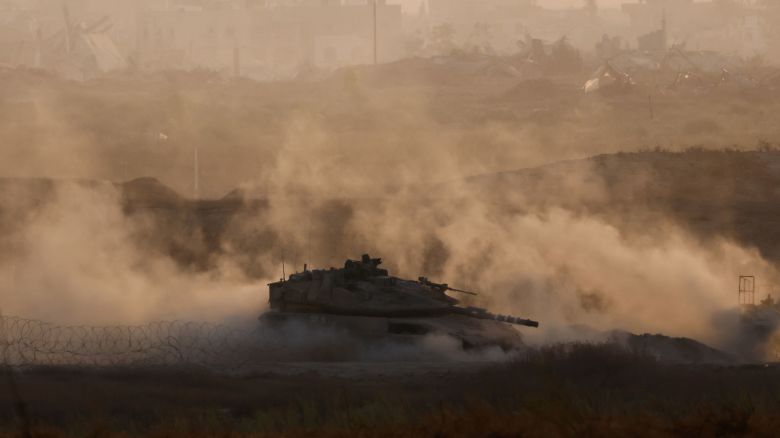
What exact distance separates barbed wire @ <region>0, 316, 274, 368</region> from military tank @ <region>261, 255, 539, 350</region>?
837 mm

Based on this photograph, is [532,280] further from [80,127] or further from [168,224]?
[80,127]

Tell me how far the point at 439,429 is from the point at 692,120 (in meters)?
53.8

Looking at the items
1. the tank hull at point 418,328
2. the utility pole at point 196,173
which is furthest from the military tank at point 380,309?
the utility pole at point 196,173

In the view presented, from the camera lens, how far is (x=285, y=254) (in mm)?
40969

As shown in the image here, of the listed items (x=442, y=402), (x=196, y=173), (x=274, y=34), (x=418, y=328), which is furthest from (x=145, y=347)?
(x=274, y=34)

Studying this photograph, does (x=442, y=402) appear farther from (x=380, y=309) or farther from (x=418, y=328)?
(x=380, y=309)

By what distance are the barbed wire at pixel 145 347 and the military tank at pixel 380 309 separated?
84 centimetres

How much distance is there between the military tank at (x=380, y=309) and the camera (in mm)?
27281

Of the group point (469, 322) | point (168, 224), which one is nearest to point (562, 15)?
point (168, 224)

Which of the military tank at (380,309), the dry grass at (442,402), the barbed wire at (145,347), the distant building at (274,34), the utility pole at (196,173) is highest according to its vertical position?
the distant building at (274,34)

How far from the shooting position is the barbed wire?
25.5 m

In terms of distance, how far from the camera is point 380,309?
2772 centimetres

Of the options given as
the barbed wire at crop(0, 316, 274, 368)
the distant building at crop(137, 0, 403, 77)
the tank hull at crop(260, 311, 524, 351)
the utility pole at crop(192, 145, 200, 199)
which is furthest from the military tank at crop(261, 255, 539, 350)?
the distant building at crop(137, 0, 403, 77)

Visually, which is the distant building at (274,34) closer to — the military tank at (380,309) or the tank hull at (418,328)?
the military tank at (380,309)
